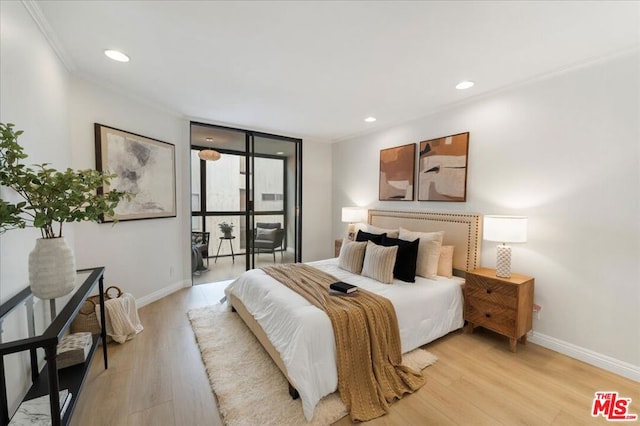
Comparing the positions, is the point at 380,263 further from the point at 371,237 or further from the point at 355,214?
the point at 355,214

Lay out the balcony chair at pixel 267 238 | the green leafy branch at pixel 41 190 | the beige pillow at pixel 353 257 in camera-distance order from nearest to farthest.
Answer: the green leafy branch at pixel 41 190
the beige pillow at pixel 353 257
the balcony chair at pixel 267 238

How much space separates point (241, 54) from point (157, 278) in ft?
9.84

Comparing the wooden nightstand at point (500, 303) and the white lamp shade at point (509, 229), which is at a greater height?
the white lamp shade at point (509, 229)

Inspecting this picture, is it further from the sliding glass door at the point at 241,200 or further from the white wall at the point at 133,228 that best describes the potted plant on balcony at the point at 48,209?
the sliding glass door at the point at 241,200

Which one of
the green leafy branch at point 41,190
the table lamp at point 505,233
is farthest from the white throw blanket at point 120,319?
the table lamp at point 505,233

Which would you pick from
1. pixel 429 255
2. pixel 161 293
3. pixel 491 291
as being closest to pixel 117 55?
pixel 161 293

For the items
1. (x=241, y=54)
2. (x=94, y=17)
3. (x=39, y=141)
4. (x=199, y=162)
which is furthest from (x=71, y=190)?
(x=199, y=162)

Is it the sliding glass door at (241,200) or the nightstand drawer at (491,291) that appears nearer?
the nightstand drawer at (491,291)

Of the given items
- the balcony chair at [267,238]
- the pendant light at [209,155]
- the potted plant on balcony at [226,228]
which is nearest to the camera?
the pendant light at [209,155]

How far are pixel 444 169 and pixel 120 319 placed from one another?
3900 mm

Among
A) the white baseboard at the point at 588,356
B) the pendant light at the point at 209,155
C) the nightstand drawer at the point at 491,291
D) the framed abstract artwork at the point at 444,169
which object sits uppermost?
the pendant light at the point at 209,155

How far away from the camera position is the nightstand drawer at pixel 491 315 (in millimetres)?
2385

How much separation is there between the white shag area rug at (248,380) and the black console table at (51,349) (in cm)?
81

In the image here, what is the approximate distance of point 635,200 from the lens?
6.64 feet
